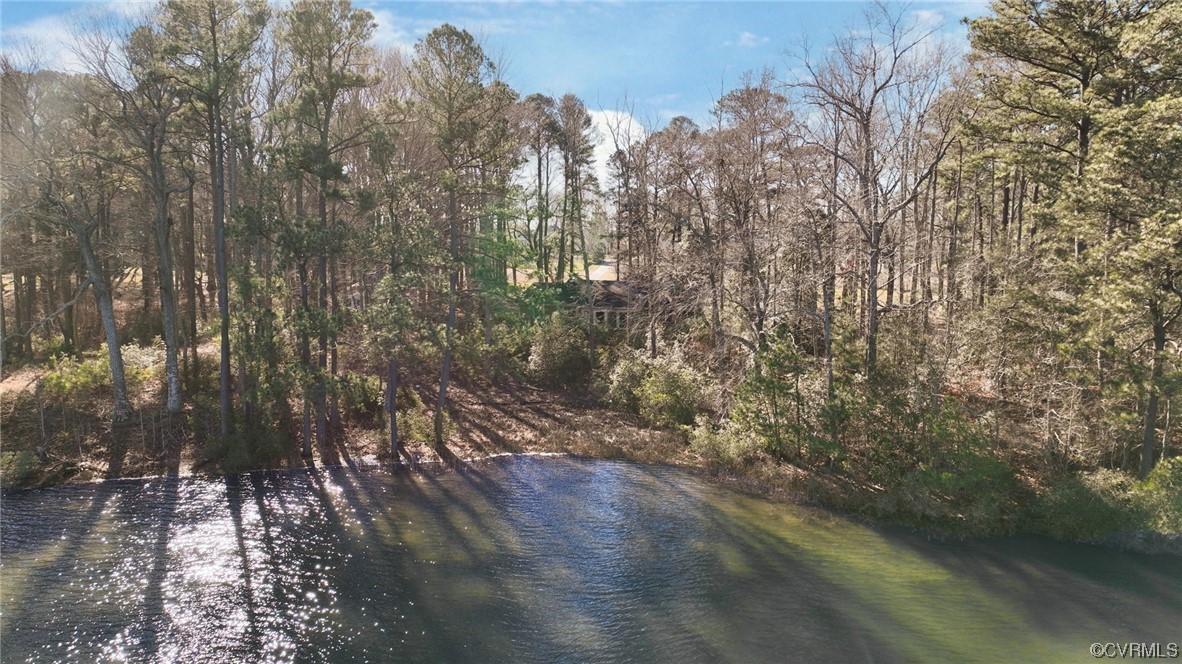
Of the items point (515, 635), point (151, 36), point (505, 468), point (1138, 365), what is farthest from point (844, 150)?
point (151, 36)

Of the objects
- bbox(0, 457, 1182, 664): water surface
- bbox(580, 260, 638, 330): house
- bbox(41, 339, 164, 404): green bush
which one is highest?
bbox(580, 260, 638, 330): house

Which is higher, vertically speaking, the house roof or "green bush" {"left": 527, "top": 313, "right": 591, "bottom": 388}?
the house roof

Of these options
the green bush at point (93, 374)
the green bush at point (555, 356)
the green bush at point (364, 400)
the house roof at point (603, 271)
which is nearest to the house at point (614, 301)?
the green bush at point (555, 356)

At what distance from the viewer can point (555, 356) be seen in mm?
27734

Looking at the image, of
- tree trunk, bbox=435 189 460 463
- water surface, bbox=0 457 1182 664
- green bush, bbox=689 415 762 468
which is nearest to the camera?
water surface, bbox=0 457 1182 664

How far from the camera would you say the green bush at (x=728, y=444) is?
18.5 meters

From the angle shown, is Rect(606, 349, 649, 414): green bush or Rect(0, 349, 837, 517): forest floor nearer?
Rect(0, 349, 837, 517): forest floor

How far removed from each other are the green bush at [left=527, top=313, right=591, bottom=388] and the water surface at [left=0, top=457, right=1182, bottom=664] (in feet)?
36.1

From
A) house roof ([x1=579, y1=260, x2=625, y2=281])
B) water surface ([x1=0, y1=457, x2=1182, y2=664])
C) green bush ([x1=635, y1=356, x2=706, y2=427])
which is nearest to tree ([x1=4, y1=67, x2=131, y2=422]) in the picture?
water surface ([x1=0, y1=457, x2=1182, y2=664])

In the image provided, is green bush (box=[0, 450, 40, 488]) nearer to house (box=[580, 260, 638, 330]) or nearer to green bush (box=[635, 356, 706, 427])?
green bush (box=[635, 356, 706, 427])

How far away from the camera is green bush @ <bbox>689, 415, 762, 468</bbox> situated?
60.8 ft

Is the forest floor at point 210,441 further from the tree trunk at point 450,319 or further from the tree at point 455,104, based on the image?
the tree at point 455,104

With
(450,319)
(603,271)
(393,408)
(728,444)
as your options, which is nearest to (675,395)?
(728,444)

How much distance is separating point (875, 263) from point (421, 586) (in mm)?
13725
